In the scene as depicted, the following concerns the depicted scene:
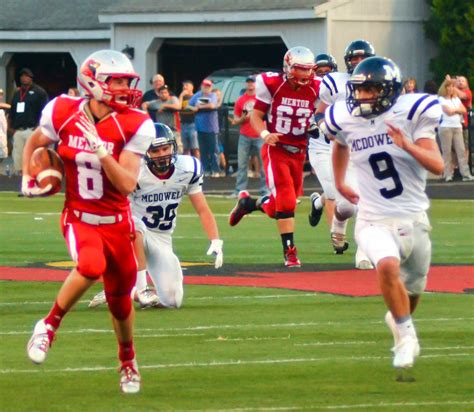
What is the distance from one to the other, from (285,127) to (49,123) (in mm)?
6126

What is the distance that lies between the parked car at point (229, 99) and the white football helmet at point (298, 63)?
1446 cm

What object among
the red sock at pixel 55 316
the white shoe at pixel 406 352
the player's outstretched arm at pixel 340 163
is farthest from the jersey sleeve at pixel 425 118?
the red sock at pixel 55 316

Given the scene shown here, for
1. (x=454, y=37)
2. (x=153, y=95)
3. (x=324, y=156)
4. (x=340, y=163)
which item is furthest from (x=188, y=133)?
(x=340, y=163)

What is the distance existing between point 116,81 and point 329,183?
7.29m

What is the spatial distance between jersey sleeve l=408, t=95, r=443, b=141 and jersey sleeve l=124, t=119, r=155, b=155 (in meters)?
1.55

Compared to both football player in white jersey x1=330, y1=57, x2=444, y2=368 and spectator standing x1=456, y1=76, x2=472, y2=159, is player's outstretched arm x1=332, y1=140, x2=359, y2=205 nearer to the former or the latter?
football player in white jersey x1=330, y1=57, x2=444, y2=368

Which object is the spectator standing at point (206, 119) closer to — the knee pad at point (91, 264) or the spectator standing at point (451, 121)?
the spectator standing at point (451, 121)

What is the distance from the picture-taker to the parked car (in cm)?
2856

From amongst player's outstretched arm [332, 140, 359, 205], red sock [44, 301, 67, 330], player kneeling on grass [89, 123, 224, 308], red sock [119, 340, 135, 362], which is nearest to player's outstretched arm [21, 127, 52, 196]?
red sock [44, 301, 67, 330]

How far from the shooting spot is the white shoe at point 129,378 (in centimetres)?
760

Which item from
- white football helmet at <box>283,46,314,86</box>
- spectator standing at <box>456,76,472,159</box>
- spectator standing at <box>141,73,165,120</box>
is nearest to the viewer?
white football helmet at <box>283,46,314,86</box>

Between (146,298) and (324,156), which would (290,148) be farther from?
(146,298)

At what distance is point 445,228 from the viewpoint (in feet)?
60.7

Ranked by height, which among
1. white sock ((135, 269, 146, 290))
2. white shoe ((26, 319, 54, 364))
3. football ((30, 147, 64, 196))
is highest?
football ((30, 147, 64, 196))
